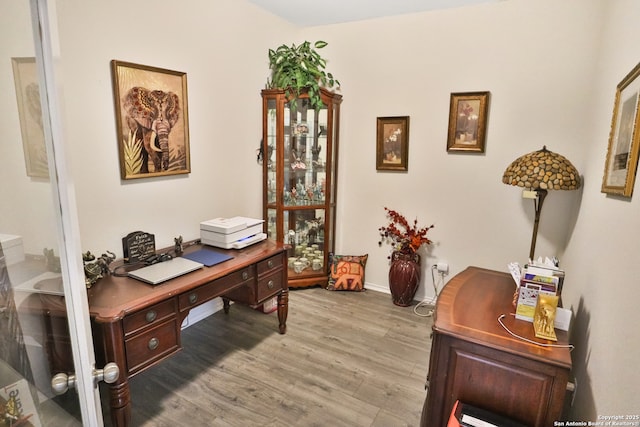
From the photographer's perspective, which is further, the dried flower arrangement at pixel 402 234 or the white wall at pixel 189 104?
the dried flower arrangement at pixel 402 234

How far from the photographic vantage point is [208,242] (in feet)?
8.20

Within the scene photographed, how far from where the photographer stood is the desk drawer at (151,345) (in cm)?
158

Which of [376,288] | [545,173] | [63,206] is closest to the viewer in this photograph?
[63,206]

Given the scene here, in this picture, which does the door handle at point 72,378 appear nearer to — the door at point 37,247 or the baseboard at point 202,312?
the door at point 37,247

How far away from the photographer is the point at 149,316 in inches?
64.2

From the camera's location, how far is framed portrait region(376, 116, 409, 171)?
3229 millimetres

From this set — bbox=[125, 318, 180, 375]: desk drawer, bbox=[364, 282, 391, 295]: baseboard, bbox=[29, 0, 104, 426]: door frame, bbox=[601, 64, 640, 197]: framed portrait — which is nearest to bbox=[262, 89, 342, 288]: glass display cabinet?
bbox=[364, 282, 391, 295]: baseboard

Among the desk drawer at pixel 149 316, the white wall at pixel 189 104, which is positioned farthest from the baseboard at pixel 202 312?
the desk drawer at pixel 149 316

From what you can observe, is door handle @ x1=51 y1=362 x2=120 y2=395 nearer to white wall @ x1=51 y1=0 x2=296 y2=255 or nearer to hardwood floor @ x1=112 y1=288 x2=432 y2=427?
hardwood floor @ x1=112 y1=288 x2=432 y2=427

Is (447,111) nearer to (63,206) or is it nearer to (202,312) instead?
(202,312)

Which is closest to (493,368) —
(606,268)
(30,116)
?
(606,268)

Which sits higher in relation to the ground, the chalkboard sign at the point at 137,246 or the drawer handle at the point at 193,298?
the chalkboard sign at the point at 137,246

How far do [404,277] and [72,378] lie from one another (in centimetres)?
271

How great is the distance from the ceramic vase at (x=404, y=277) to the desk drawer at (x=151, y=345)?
6.74 feet
